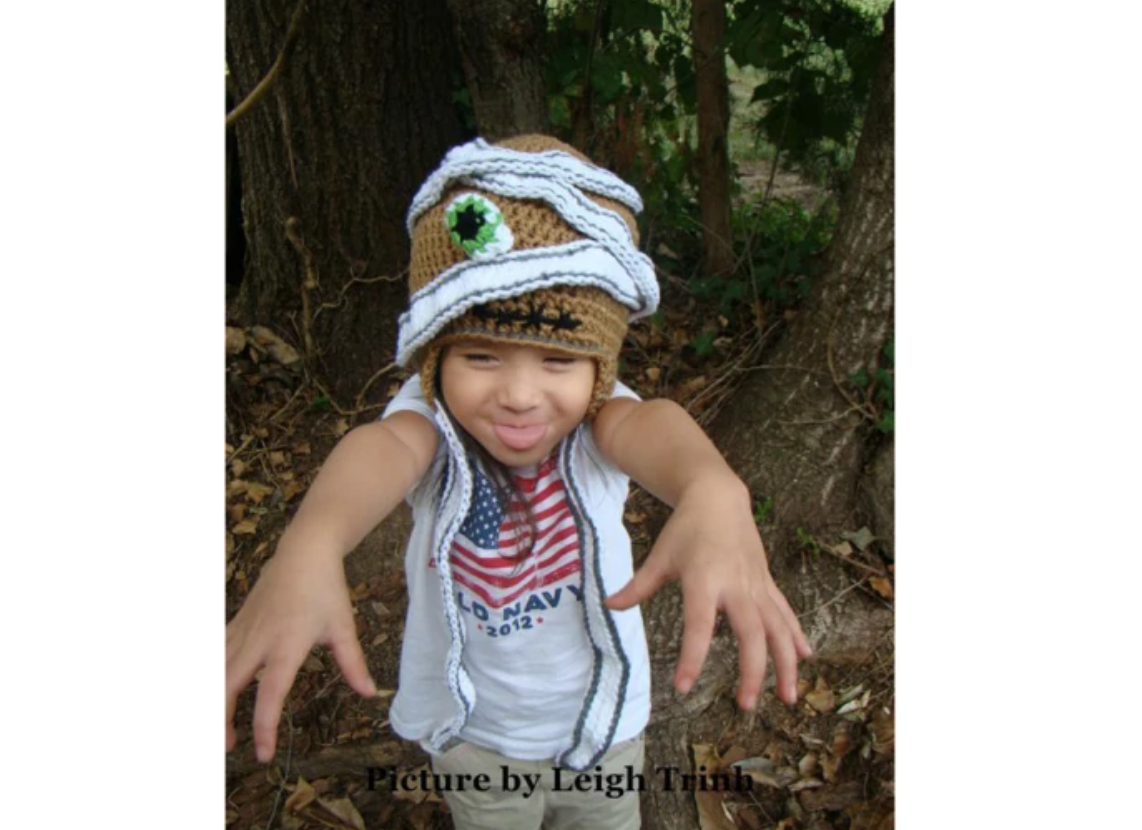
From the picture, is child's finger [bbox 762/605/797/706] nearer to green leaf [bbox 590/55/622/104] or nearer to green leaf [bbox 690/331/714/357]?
green leaf [bbox 690/331/714/357]

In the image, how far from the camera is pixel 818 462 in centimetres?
110

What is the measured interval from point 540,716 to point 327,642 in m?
0.35

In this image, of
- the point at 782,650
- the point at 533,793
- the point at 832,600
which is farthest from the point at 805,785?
the point at 782,650

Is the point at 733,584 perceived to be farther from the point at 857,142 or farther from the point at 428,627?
the point at 857,142

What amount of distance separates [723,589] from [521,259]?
0.95 ft

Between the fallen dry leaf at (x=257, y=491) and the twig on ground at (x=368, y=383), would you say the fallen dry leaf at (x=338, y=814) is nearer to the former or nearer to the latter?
the fallen dry leaf at (x=257, y=491)

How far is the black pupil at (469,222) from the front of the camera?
0.71 m

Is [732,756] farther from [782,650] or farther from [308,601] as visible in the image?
[308,601]

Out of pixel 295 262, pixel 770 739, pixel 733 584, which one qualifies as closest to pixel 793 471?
pixel 770 739

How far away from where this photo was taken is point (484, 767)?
0.91m

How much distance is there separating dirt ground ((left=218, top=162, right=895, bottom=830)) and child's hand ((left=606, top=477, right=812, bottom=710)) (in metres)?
0.41

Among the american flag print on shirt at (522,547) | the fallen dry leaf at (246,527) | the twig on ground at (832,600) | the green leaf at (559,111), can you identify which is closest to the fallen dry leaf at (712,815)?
the twig on ground at (832,600)

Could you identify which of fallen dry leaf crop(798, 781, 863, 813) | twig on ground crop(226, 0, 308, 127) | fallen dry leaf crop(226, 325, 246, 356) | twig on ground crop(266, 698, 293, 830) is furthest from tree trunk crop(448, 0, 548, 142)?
fallen dry leaf crop(798, 781, 863, 813)

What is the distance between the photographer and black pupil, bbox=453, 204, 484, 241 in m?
0.71
